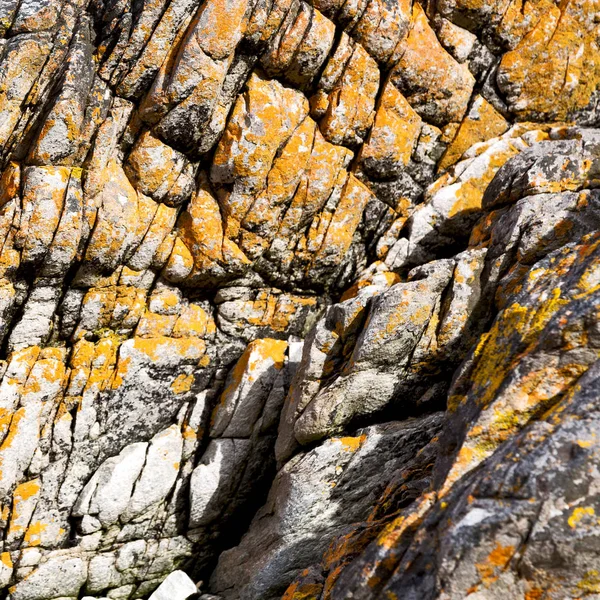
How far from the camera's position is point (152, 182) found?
→ 1356 centimetres

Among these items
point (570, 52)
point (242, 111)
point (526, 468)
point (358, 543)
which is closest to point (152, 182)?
point (242, 111)

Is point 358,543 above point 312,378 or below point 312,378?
below

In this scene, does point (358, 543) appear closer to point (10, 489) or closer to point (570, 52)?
point (10, 489)

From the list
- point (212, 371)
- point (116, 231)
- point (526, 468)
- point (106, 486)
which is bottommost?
point (526, 468)

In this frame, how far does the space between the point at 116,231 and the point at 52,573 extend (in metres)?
8.58

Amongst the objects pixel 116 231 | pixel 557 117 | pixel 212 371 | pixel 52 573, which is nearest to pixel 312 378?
pixel 212 371

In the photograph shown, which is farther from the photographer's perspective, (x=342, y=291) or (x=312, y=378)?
(x=342, y=291)

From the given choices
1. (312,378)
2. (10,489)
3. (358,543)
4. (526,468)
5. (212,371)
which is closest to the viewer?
(526,468)

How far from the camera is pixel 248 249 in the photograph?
1443 centimetres

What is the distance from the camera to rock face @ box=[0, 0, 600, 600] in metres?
11.3

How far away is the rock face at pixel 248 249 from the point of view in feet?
37.1

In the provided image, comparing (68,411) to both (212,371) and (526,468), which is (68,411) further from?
(526,468)

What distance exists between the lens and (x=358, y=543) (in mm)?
7785

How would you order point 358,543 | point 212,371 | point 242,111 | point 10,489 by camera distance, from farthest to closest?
point 212,371, point 242,111, point 10,489, point 358,543
